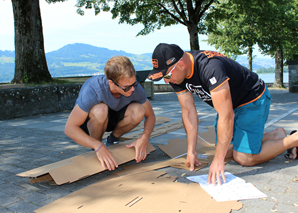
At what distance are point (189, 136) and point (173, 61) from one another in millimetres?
889

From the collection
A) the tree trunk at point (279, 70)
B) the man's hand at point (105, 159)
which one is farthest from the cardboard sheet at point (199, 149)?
the tree trunk at point (279, 70)

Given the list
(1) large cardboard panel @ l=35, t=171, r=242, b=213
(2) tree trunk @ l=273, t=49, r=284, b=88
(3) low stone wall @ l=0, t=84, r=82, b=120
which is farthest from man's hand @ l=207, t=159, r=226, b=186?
(2) tree trunk @ l=273, t=49, r=284, b=88

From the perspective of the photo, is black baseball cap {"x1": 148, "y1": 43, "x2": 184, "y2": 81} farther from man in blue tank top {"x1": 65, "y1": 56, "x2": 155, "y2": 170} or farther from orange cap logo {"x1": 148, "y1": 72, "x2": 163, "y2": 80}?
man in blue tank top {"x1": 65, "y1": 56, "x2": 155, "y2": 170}

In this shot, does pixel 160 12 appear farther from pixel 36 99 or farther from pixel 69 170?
pixel 69 170

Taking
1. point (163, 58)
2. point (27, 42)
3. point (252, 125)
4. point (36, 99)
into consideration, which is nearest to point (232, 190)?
point (252, 125)

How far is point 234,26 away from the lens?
845 inches

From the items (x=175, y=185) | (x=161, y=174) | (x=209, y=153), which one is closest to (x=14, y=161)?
(x=161, y=174)

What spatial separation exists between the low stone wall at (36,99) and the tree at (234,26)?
11152 millimetres

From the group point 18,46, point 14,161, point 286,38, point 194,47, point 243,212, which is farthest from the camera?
point 286,38

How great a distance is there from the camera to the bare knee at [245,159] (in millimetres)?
2792

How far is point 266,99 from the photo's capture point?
292 cm

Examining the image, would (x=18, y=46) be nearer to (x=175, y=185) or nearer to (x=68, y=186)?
(x=68, y=186)

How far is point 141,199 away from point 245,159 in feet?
4.26

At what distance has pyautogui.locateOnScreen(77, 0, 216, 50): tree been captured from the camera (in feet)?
49.9
